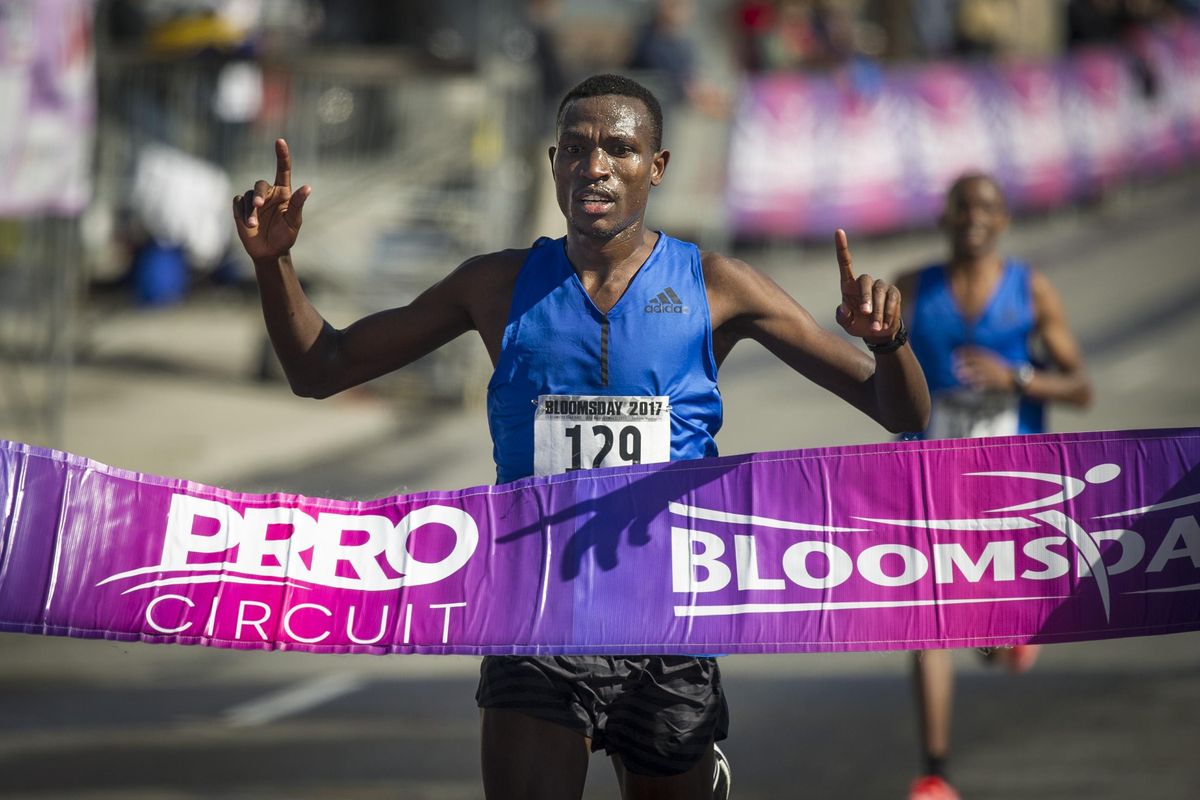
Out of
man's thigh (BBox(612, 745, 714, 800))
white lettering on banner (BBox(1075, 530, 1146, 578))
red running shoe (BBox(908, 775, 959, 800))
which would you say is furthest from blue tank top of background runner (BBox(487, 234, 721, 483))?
red running shoe (BBox(908, 775, 959, 800))

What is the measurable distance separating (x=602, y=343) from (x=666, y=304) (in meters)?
0.18

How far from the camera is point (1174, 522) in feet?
15.2

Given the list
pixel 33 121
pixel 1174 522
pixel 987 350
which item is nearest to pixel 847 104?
pixel 33 121

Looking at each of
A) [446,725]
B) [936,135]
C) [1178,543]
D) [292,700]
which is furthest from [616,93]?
[936,135]

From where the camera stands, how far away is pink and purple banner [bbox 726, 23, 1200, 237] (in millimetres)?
21156

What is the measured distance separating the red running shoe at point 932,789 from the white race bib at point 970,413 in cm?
127

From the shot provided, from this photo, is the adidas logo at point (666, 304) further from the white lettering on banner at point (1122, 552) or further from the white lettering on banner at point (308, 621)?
the white lettering on banner at point (1122, 552)

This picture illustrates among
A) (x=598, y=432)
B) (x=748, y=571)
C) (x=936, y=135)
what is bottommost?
(x=748, y=571)

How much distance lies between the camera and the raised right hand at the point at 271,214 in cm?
425

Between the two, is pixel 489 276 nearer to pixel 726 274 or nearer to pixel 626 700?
pixel 726 274

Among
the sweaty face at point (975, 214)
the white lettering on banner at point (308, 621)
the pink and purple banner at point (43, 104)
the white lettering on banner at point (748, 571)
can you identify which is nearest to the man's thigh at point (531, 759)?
the white lettering on banner at point (308, 621)

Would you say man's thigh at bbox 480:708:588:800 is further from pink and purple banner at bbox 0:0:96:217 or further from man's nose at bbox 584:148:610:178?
pink and purple banner at bbox 0:0:96:217

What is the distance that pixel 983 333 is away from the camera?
278 inches

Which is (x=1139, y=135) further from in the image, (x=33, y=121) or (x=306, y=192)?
(x=306, y=192)
